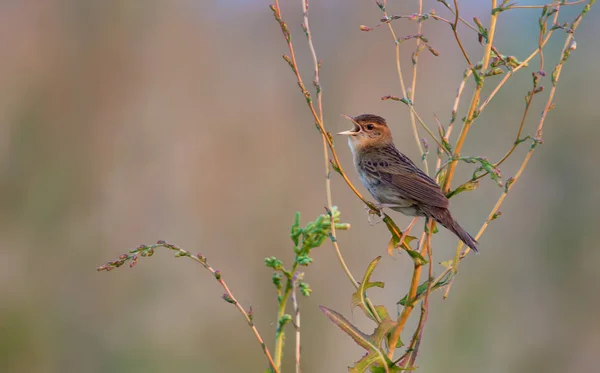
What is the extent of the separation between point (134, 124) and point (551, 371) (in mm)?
4234

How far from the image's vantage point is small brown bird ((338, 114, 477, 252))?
9.29ft

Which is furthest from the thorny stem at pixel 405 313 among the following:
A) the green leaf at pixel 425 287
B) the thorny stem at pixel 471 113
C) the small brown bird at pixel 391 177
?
the small brown bird at pixel 391 177

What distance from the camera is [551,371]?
561 centimetres

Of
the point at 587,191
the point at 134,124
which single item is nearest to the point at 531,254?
the point at 587,191

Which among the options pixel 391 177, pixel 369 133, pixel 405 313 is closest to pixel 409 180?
pixel 391 177

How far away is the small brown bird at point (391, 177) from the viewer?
2832mm

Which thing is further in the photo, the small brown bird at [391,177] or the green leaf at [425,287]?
the small brown bird at [391,177]

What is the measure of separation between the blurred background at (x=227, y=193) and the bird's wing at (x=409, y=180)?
5.21 feet

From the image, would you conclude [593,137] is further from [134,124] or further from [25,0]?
[25,0]

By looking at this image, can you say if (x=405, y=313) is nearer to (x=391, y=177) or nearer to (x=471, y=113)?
(x=471, y=113)

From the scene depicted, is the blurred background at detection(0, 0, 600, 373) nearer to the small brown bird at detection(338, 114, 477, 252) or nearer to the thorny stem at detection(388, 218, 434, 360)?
the small brown bird at detection(338, 114, 477, 252)

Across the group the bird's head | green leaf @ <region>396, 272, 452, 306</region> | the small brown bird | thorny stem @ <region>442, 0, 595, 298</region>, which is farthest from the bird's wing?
green leaf @ <region>396, 272, 452, 306</region>

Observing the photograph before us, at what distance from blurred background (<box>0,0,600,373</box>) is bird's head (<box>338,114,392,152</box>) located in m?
1.44

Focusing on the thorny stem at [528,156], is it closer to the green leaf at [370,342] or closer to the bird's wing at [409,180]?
the green leaf at [370,342]
